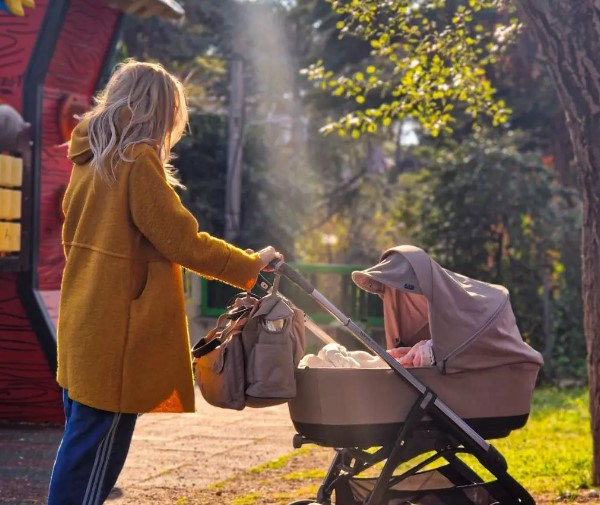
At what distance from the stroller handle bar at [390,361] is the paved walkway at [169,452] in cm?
201

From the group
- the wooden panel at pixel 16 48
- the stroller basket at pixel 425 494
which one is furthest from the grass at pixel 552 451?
the wooden panel at pixel 16 48

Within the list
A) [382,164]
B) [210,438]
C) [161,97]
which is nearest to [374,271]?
[161,97]

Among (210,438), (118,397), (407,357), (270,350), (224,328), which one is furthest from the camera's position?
(210,438)

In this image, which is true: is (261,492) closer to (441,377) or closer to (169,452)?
(169,452)

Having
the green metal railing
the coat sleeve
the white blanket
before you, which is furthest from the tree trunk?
the green metal railing

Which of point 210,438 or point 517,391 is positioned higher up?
point 517,391

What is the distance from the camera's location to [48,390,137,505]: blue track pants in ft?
13.2

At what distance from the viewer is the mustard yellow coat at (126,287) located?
4035mm

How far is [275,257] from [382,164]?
35.7 metres

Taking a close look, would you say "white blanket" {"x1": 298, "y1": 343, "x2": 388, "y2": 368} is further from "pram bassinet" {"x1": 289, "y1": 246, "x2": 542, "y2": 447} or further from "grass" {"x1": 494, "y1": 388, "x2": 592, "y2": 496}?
"grass" {"x1": 494, "y1": 388, "x2": 592, "y2": 496}

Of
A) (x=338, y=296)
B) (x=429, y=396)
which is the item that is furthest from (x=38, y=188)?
(x=338, y=296)

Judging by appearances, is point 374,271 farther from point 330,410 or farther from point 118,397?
point 118,397

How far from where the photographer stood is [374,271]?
15.3 feet

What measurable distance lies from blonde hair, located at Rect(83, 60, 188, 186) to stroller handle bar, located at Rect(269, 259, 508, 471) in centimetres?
63
